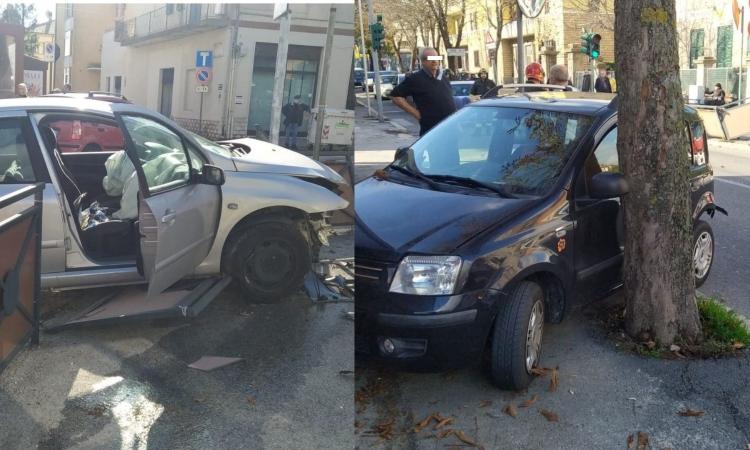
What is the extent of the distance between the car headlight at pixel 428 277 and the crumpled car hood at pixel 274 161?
1965 millimetres

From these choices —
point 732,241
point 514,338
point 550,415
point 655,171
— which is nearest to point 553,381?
point 550,415

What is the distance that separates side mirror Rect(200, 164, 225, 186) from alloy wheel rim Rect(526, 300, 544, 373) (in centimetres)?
275

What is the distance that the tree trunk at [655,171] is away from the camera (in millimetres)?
4668

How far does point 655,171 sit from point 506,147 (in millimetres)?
962

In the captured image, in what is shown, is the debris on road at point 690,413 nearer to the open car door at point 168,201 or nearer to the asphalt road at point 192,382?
the asphalt road at point 192,382

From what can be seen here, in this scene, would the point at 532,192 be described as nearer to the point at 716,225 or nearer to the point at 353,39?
the point at 353,39

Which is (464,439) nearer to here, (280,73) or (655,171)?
(655,171)

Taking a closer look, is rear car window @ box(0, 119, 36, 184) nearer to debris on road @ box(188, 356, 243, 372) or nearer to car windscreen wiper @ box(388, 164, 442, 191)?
debris on road @ box(188, 356, 243, 372)

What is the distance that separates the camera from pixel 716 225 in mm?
9102

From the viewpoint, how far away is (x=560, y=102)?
5.54 metres

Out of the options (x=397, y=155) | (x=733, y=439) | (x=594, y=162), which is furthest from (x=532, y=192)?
(x=733, y=439)

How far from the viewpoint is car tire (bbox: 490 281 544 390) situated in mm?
4195

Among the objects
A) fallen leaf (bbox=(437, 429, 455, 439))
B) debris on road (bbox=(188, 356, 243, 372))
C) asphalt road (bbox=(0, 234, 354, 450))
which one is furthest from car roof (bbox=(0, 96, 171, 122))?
fallen leaf (bbox=(437, 429, 455, 439))

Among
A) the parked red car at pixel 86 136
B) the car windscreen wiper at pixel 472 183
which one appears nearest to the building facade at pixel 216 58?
the parked red car at pixel 86 136
